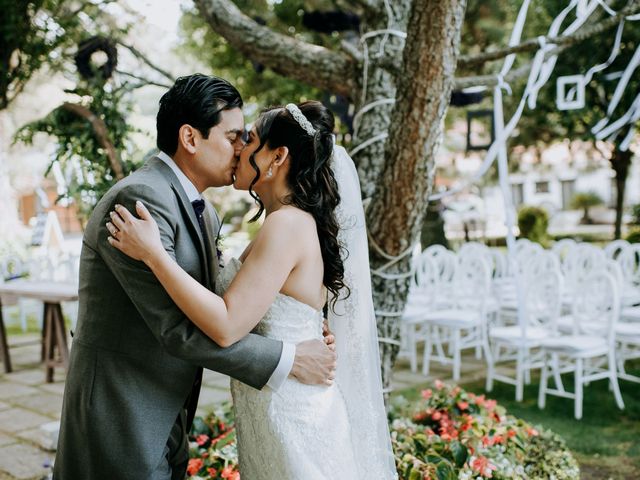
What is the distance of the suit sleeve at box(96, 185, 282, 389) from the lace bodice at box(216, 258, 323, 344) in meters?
Result: 0.16

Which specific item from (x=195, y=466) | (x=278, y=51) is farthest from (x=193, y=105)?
(x=278, y=51)

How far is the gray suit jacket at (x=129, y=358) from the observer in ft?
6.04

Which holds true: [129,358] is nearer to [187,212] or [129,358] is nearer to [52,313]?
[187,212]

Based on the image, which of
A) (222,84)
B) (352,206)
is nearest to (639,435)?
(352,206)

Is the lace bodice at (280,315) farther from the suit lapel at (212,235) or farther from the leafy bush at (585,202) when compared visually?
the leafy bush at (585,202)

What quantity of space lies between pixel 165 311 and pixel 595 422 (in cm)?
420

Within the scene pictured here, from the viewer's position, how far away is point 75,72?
413 cm

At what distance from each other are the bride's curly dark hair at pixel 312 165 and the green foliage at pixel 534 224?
595 inches

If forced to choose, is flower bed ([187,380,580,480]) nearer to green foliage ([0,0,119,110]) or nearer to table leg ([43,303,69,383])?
green foliage ([0,0,119,110])

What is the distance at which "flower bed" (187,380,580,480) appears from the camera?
2898 mm

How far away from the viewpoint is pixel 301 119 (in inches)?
82.2

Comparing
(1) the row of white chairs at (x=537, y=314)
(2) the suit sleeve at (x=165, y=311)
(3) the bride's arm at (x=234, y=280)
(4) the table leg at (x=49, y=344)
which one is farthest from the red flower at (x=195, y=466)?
(4) the table leg at (x=49, y=344)

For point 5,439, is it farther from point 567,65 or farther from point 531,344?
point 567,65

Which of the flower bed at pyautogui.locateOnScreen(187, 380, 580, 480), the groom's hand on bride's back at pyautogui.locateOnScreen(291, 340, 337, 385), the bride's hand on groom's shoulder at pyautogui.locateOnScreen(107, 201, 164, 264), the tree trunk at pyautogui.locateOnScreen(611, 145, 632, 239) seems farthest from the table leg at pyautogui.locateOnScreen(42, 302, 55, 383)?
the tree trunk at pyautogui.locateOnScreen(611, 145, 632, 239)
